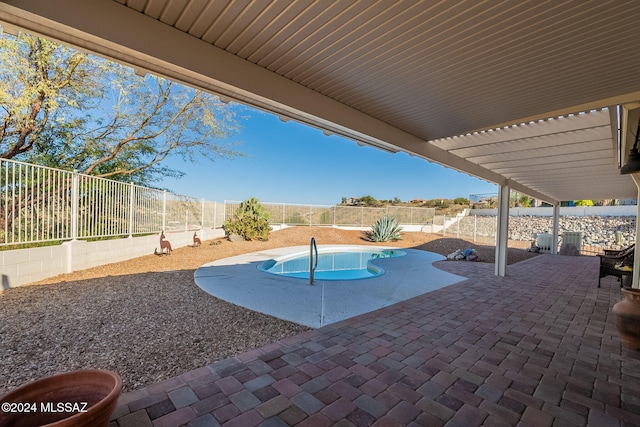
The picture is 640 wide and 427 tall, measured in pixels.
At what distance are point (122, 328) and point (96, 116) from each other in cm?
1001

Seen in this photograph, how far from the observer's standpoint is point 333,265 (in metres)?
10.5

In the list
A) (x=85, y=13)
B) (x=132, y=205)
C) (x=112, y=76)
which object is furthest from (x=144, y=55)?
(x=112, y=76)

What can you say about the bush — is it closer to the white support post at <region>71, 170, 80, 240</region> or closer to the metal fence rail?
the metal fence rail

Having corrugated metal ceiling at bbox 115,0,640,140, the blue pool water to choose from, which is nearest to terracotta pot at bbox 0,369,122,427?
corrugated metal ceiling at bbox 115,0,640,140

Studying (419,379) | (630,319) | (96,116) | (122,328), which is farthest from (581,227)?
(96,116)

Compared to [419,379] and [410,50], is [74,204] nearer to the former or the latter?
[410,50]

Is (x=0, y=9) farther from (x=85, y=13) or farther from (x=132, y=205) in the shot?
(x=132, y=205)

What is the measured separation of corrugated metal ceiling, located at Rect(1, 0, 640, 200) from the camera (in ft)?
6.72

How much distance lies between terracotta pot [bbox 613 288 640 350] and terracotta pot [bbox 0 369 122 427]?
16.4 feet

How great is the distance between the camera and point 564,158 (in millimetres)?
6383

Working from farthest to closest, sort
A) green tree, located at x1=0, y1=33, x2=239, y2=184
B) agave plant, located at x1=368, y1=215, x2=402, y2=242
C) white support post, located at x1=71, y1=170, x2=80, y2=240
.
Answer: agave plant, located at x1=368, y1=215, x2=402, y2=242
green tree, located at x1=0, y1=33, x2=239, y2=184
white support post, located at x1=71, y1=170, x2=80, y2=240

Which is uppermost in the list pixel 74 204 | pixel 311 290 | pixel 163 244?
pixel 74 204

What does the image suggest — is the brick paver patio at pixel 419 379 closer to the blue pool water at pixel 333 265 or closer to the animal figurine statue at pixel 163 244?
the blue pool water at pixel 333 265

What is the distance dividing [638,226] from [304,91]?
5.72 m
